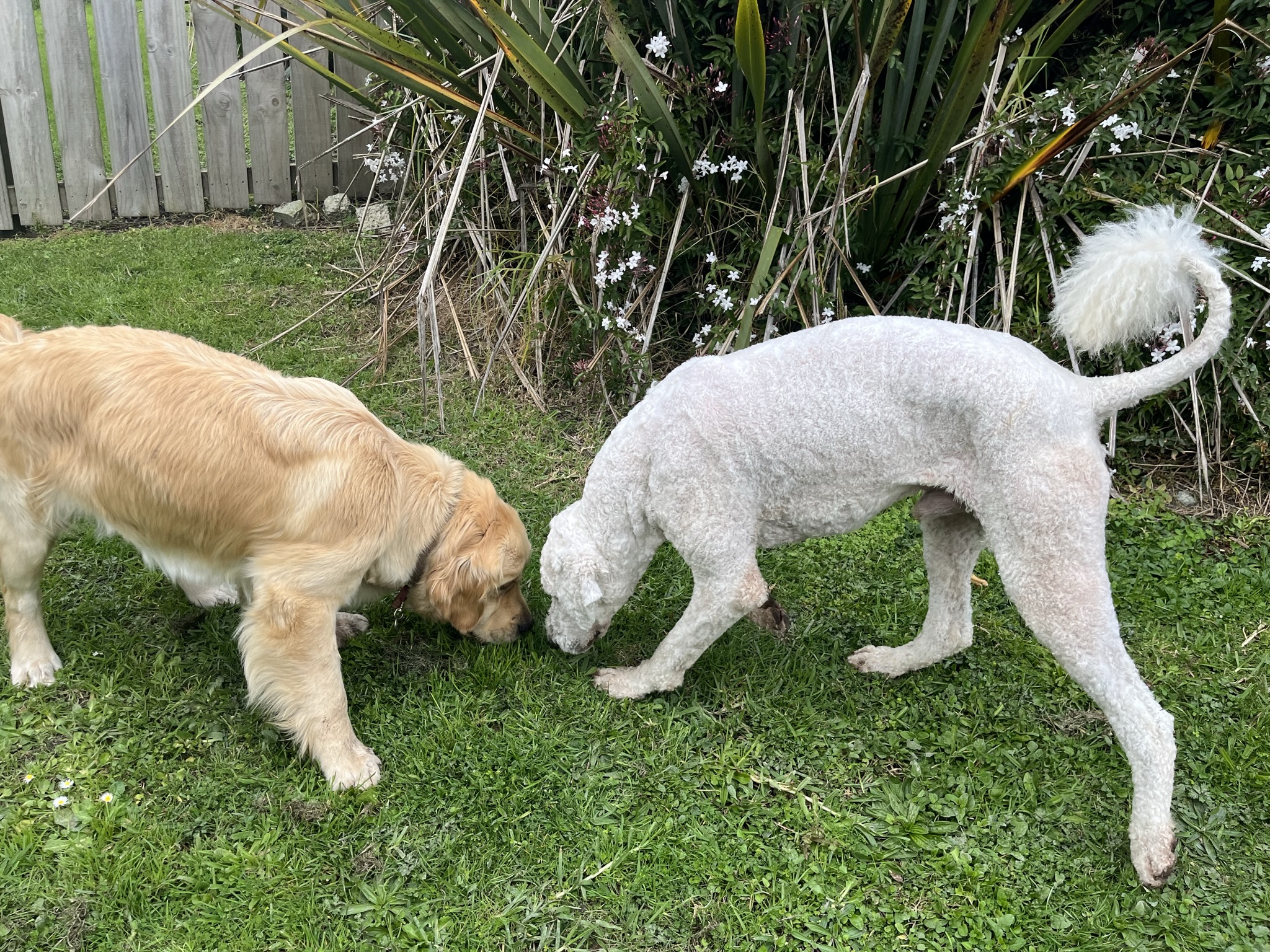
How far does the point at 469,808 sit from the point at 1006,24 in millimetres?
4314

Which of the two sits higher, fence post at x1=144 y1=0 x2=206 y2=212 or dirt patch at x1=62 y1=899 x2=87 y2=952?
fence post at x1=144 y1=0 x2=206 y2=212

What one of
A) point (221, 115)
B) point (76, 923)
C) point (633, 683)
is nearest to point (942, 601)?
point (633, 683)

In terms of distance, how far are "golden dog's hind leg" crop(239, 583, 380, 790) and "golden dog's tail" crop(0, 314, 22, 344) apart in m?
1.24

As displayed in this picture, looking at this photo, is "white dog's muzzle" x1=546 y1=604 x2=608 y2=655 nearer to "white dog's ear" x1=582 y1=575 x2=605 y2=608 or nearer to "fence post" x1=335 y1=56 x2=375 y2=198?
"white dog's ear" x1=582 y1=575 x2=605 y2=608

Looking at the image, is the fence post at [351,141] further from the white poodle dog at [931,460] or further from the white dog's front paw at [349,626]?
the white poodle dog at [931,460]

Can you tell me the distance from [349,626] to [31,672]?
1135 millimetres

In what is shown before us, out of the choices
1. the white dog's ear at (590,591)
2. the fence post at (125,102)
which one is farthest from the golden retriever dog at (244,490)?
the fence post at (125,102)

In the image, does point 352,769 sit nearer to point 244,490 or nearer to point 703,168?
point 244,490

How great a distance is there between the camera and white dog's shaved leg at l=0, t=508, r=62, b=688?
2977 mm

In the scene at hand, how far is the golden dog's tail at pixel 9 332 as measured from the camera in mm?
2947

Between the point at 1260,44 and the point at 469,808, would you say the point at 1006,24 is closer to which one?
the point at 1260,44

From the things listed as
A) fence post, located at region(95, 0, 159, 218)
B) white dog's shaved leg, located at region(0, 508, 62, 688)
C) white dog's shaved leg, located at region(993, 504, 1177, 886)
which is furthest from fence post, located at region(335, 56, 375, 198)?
white dog's shaved leg, located at region(993, 504, 1177, 886)

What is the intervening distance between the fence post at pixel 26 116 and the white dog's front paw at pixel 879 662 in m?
7.76

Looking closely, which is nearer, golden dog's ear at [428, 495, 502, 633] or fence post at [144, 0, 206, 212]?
Answer: golden dog's ear at [428, 495, 502, 633]
